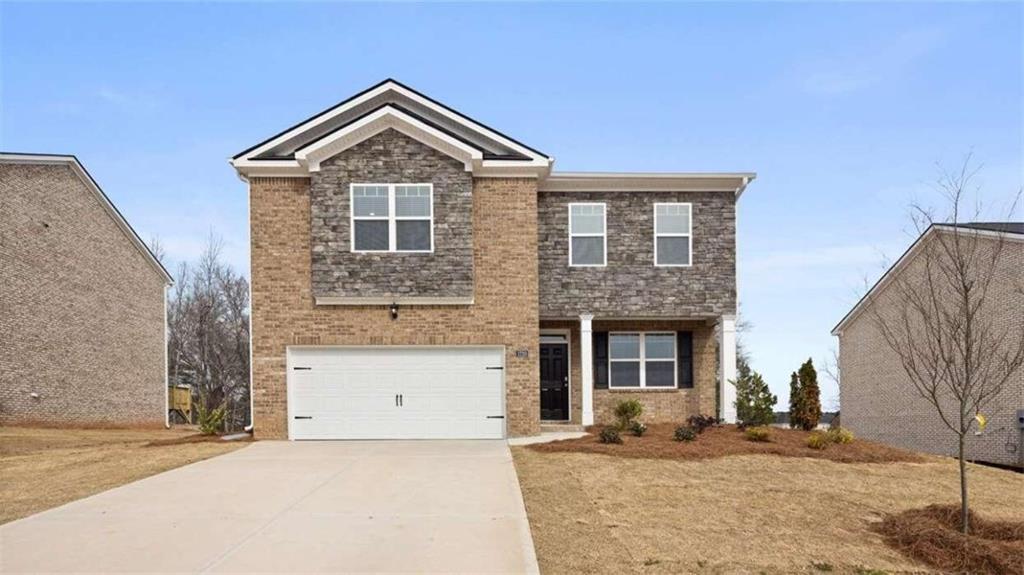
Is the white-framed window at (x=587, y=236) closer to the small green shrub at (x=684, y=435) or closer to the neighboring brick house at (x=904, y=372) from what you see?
the small green shrub at (x=684, y=435)

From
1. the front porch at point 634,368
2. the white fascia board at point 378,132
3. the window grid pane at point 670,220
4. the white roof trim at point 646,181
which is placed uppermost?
the white fascia board at point 378,132

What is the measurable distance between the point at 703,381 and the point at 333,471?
424 inches

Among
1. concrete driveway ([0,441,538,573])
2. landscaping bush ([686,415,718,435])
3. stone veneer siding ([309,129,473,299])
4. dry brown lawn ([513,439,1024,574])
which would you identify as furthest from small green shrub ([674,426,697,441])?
stone veneer siding ([309,129,473,299])

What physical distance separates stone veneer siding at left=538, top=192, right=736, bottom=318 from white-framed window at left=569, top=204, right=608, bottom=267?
13 centimetres

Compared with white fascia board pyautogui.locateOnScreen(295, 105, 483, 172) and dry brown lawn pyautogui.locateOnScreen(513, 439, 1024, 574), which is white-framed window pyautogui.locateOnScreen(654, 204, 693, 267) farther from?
dry brown lawn pyautogui.locateOnScreen(513, 439, 1024, 574)

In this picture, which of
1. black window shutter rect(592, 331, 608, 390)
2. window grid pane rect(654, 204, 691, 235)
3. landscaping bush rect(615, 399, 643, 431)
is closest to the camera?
landscaping bush rect(615, 399, 643, 431)

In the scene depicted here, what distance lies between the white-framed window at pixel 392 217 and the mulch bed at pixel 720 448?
5.26m

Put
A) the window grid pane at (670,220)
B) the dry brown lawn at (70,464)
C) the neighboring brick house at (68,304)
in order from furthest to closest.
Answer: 1. the neighboring brick house at (68,304)
2. the window grid pane at (670,220)
3. the dry brown lawn at (70,464)

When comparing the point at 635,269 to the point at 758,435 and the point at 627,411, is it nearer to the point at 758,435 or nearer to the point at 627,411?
the point at 627,411

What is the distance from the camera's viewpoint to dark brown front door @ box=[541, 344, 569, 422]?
2069 cm

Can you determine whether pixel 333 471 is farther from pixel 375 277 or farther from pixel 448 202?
pixel 448 202

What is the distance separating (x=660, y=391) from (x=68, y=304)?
18999 mm

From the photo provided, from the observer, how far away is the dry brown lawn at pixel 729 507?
27.9 ft

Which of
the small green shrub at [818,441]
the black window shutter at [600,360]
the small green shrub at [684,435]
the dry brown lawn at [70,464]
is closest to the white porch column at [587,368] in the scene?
the black window shutter at [600,360]
